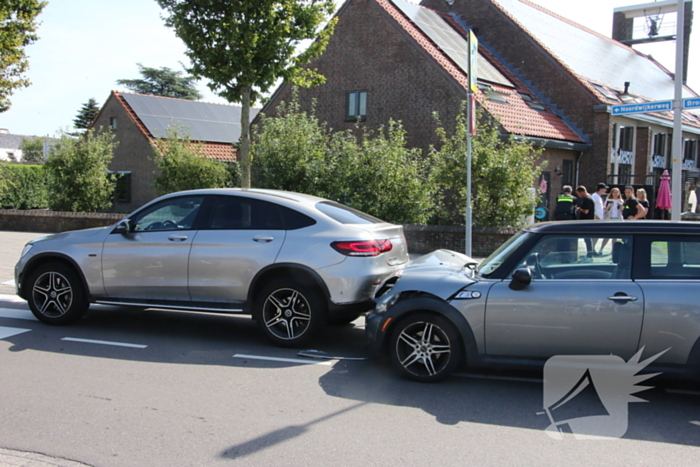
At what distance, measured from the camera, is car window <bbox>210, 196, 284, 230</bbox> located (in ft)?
22.2

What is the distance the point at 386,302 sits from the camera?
224 inches

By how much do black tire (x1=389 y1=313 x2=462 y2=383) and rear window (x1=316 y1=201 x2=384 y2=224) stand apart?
1672 millimetres

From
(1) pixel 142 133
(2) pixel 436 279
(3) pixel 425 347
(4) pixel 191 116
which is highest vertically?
(4) pixel 191 116

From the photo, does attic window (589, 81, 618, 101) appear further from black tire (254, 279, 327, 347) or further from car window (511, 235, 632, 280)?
black tire (254, 279, 327, 347)

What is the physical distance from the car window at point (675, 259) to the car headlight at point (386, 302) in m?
2.13

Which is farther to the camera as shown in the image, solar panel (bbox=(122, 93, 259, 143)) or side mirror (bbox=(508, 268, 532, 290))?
solar panel (bbox=(122, 93, 259, 143))

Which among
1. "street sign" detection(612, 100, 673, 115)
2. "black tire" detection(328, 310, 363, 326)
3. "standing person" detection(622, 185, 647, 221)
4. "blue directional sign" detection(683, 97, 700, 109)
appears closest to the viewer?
"black tire" detection(328, 310, 363, 326)

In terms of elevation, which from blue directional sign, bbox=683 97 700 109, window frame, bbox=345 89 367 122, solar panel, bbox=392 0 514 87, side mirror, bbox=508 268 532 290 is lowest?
side mirror, bbox=508 268 532 290

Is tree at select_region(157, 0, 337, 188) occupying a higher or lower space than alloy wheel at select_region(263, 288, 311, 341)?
higher

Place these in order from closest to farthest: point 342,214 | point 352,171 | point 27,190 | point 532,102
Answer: point 342,214 → point 352,171 → point 532,102 → point 27,190

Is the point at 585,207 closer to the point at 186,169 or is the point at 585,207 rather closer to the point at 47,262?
the point at 47,262

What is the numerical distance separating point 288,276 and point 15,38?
584 inches

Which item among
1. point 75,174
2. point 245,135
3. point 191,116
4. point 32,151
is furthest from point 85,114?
point 245,135

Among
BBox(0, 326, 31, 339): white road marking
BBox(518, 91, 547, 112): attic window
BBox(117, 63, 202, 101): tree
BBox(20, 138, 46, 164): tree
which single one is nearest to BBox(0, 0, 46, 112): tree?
BBox(0, 326, 31, 339): white road marking
